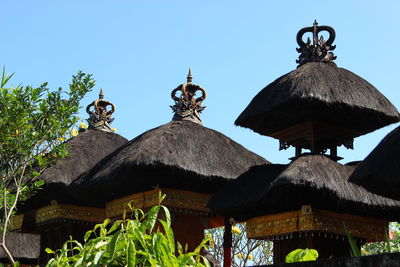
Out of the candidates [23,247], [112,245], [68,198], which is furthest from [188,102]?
[112,245]

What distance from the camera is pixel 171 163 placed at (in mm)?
10625

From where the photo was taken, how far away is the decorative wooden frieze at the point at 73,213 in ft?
43.2

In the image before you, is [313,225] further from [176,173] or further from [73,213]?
[73,213]

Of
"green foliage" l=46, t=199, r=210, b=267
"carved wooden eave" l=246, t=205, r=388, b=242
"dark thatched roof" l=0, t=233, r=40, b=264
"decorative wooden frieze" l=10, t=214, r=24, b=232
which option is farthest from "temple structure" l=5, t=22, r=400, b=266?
"dark thatched roof" l=0, t=233, r=40, b=264

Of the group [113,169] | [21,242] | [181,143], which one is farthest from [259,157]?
[21,242]

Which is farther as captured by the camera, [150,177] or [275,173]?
[150,177]

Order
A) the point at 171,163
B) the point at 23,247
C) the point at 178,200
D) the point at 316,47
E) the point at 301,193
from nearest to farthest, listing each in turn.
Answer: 1. the point at 301,193
2. the point at 171,163
3. the point at 178,200
4. the point at 316,47
5. the point at 23,247

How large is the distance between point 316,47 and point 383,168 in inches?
170

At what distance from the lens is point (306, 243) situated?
30.9 feet

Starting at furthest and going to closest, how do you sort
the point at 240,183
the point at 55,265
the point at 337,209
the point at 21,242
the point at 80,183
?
1. the point at 21,242
2. the point at 80,183
3. the point at 240,183
4. the point at 337,209
5. the point at 55,265

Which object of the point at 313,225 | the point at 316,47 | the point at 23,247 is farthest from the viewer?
the point at 23,247

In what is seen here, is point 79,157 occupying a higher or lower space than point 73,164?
higher

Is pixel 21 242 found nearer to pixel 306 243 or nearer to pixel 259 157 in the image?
pixel 259 157

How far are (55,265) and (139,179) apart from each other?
26.5 ft
